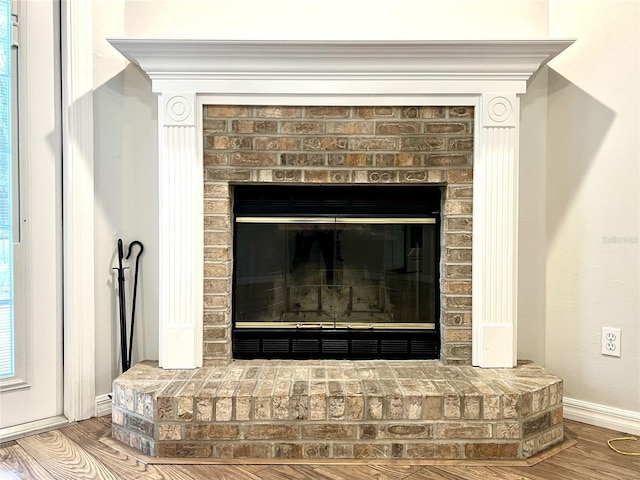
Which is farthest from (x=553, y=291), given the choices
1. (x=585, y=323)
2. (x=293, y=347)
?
(x=293, y=347)

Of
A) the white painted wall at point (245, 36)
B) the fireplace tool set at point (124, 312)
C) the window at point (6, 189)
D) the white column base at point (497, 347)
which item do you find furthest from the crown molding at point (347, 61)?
the white column base at point (497, 347)

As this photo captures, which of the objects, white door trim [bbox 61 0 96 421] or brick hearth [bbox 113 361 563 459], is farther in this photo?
white door trim [bbox 61 0 96 421]

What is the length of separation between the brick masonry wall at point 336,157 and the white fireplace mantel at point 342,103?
4 centimetres

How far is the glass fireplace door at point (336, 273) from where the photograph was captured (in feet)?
7.23

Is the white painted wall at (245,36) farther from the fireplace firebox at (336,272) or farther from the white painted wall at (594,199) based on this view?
the fireplace firebox at (336,272)

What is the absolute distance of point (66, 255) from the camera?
2033 mm

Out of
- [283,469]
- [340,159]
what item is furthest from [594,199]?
[283,469]

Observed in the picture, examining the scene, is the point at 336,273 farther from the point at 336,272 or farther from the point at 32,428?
the point at 32,428

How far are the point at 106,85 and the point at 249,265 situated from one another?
Result: 3.66 ft

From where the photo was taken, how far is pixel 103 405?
2131 mm

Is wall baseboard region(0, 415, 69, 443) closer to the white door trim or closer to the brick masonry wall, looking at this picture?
the white door trim

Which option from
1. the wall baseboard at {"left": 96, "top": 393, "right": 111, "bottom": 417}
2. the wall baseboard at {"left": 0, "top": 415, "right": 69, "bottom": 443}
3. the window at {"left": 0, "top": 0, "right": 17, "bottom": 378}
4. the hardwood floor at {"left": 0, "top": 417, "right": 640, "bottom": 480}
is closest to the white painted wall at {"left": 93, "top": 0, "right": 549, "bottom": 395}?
the wall baseboard at {"left": 96, "top": 393, "right": 111, "bottom": 417}

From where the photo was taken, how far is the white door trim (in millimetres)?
2021

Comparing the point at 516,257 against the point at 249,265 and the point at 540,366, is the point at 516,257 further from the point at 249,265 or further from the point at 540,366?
the point at 249,265
